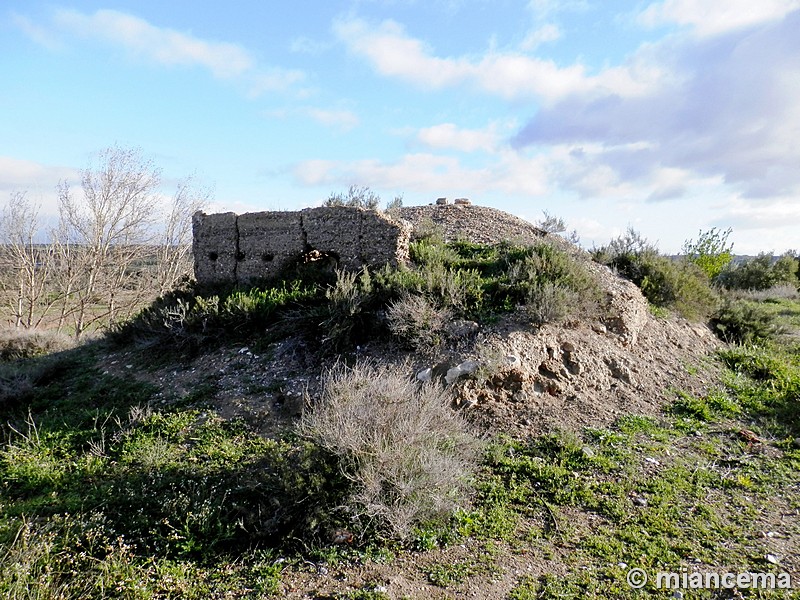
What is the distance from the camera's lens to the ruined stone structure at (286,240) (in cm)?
881

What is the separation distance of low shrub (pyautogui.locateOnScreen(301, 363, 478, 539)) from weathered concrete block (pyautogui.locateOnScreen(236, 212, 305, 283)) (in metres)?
4.86

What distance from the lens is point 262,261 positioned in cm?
948

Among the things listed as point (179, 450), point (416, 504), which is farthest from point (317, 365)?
point (416, 504)

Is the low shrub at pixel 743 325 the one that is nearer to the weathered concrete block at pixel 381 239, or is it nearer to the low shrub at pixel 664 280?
the low shrub at pixel 664 280

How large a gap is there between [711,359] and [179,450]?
8187 millimetres

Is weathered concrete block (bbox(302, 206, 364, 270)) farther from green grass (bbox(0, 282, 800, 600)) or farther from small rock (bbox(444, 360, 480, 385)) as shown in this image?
green grass (bbox(0, 282, 800, 600))

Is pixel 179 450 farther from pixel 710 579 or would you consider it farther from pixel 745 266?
pixel 745 266

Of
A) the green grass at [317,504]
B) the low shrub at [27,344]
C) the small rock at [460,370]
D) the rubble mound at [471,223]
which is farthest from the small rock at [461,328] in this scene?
the low shrub at [27,344]

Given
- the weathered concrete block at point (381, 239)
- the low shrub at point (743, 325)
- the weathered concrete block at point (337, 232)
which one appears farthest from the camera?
the low shrub at point (743, 325)

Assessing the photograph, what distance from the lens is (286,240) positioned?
930cm

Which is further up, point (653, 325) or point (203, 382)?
point (653, 325)

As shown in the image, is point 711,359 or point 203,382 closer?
point 203,382

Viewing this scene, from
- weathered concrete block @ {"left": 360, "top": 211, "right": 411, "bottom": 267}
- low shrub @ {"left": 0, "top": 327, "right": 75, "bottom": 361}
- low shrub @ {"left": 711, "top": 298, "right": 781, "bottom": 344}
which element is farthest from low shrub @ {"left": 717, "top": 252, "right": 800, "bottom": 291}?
low shrub @ {"left": 0, "top": 327, "right": 75, "bottom": 361}

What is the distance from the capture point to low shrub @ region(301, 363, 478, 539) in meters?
4.16
